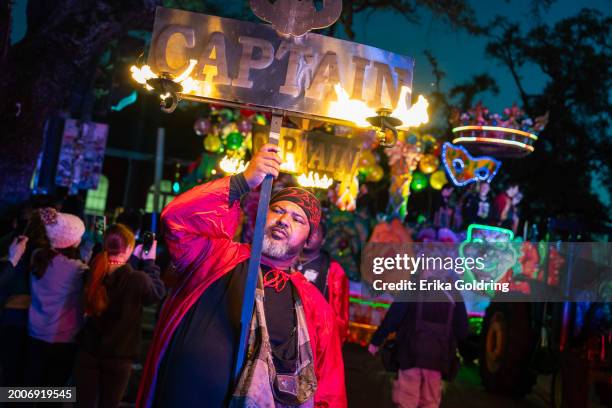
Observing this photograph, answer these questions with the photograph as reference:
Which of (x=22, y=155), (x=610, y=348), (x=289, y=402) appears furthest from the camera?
(x=22, y=155)

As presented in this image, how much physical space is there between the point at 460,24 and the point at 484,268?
18.5ft

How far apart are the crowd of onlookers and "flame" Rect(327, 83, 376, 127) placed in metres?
2.67

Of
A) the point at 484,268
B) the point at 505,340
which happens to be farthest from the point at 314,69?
the point at 484,268

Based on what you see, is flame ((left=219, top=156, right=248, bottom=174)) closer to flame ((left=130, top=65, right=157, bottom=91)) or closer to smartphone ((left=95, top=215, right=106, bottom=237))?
smartphone ((left=95, top=215, right=106, bottom=237))

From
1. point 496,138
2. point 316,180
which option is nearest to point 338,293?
point 316,180

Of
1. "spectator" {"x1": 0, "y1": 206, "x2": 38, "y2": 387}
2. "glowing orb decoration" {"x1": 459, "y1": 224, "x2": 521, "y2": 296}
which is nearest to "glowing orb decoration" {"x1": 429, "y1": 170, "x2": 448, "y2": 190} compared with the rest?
"glowing orb decoration" {"x1": 459, "y1": 224, "x2": 521, "y2": 296}

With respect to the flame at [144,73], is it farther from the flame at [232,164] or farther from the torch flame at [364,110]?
the flame at [232,164]

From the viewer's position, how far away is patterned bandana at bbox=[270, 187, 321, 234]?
380 cm

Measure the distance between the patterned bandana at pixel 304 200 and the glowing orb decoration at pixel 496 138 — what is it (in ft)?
47.0

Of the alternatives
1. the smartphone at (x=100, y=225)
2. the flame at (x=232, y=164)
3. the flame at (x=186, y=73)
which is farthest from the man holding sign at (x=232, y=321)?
the flame at (x=232, y=164)

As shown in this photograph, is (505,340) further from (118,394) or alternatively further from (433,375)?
(118,394)

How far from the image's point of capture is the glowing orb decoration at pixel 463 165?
1933 centimetres

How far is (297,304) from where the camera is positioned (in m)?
3.63

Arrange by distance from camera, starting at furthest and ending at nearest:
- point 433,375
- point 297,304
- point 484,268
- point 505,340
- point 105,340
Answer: point 484,268, point 505,340, point 433,375, point 105,340, point 297,304
